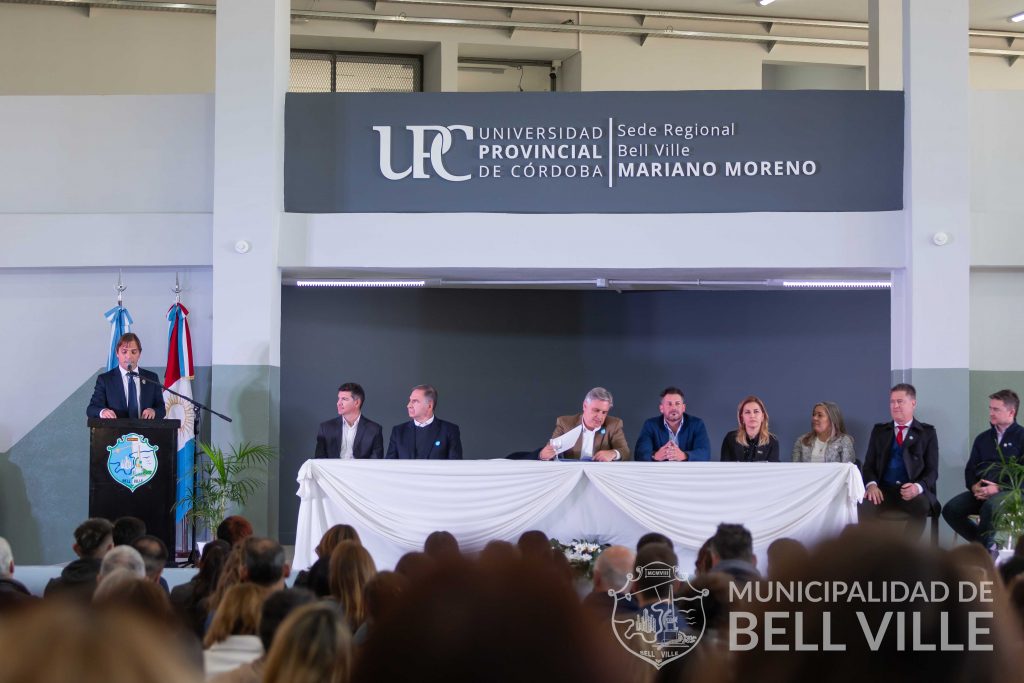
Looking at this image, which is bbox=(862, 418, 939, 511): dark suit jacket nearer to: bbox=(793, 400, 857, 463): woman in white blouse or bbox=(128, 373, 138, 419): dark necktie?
bbox=(793, 400, 857, 463): woman in white blouse

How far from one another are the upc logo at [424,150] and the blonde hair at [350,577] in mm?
5218

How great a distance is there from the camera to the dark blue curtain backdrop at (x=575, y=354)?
10242 millimetres

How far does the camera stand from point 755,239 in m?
8.22

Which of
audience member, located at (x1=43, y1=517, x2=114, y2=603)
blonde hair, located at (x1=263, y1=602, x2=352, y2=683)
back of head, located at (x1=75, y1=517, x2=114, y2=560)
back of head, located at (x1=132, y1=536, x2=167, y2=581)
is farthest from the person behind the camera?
back of head, located at (x1=75, y1=517, x2=114, y2=560)

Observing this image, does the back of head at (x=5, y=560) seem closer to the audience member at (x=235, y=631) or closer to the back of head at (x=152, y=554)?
the back of head at (x=152, y=554)

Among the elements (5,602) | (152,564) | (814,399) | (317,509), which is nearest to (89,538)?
(152,564)

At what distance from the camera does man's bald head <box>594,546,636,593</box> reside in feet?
10.3

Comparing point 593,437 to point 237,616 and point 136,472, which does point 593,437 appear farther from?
point 237,616

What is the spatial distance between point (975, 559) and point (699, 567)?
90 centimetres

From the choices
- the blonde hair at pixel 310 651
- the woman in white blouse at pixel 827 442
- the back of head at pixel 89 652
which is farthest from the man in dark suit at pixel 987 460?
the back of head at pixel 89 652

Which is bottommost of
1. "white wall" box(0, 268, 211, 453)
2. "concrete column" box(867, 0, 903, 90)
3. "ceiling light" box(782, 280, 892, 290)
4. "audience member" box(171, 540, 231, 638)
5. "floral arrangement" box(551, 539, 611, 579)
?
"floral arrangement" box(551, 539, 611, 579)

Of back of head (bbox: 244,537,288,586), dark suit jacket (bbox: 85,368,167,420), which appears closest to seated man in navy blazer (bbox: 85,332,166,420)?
dark suit jacket (bbox: 85,368,167,420)

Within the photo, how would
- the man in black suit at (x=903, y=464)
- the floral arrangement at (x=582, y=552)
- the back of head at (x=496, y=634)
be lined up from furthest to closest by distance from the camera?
the man in black suit at (x=903, y=464) < the floral arrangement at (x=582, y=552) < the back of head at (x=496, y=634)

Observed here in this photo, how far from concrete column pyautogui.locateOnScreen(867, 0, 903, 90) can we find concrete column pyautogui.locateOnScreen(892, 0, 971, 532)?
130 centimetres
